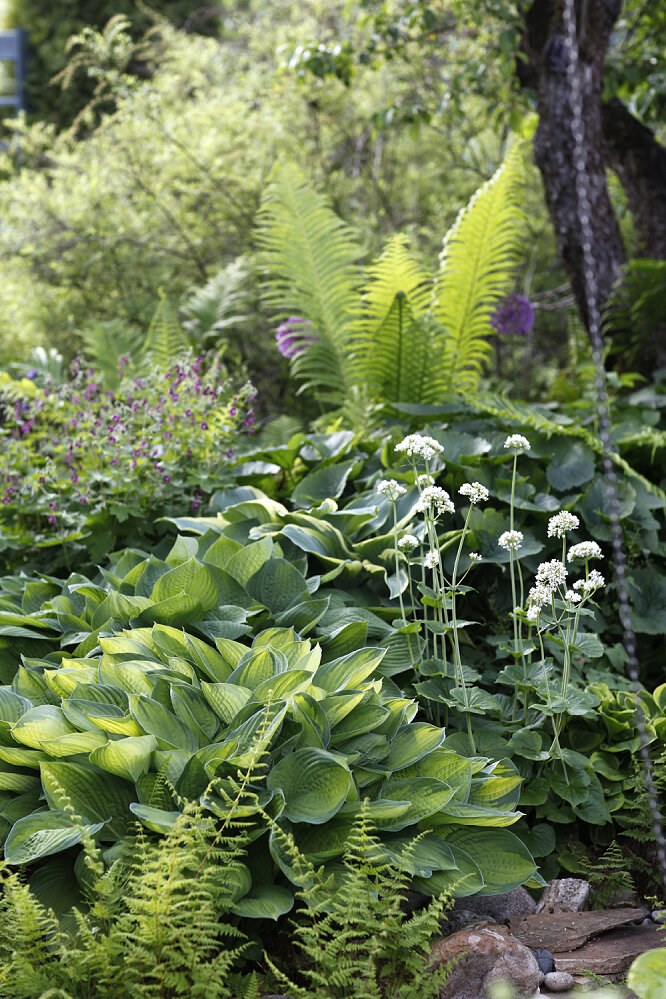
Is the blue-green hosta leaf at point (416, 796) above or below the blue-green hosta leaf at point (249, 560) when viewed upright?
below

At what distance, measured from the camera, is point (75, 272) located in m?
5.98

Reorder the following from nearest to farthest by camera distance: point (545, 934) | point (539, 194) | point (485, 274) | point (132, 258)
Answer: point (545, 934)
point (485, 274)
point (132, 258)
point (539, 194)

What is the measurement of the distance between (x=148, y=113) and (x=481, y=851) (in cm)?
573

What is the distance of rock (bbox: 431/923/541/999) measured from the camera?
4.80ft

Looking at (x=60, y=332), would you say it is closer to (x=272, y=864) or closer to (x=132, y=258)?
(x=132, y=258)

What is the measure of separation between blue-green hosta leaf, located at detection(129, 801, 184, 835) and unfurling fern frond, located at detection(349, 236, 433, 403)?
2401mm

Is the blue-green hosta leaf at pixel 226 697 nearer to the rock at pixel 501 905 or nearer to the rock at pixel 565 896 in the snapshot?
the rock at pixel 501 905

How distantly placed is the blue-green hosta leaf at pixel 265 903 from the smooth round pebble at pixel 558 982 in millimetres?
503

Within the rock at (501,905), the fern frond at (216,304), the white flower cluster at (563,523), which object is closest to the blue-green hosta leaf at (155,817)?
the rock at (501,905)

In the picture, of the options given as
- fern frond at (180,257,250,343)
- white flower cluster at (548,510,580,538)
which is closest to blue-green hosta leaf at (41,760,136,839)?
white flower cluster at (548,510,580,538)

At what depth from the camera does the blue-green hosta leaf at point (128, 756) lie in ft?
5.00

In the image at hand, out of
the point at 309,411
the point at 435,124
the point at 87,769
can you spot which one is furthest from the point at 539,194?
the point at 87,769

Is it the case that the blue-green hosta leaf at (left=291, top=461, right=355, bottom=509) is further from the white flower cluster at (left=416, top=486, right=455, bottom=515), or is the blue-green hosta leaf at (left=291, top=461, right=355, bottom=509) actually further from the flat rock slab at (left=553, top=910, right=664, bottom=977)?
the flat rock slab at (left=553, top=910, right=664, bottom=977)

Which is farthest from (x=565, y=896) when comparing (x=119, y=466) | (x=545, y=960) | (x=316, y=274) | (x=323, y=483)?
(x=316, y=274)
